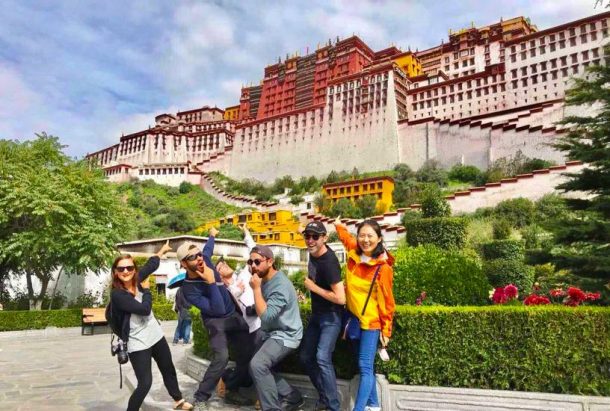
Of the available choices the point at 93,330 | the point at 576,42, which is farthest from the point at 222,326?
the point at 576,42

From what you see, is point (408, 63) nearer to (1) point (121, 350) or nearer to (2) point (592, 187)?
(2) point (592, 187)

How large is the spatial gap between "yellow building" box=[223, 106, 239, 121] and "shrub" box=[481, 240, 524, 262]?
79.5 meters

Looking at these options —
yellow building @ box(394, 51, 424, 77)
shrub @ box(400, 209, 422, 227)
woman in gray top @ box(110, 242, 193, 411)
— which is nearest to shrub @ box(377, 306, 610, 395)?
woman in gray top @ box(110, 242, 193, 411)

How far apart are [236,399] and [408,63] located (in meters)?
72.8

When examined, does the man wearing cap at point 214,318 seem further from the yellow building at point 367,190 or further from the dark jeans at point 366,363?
the yellow building at point 367,190

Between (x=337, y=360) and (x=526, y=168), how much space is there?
43.0 meters

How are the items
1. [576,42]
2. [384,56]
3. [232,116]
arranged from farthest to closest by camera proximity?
1. [232,116]
2. [384,56]
3. [576,42]

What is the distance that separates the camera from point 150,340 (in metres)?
4.57

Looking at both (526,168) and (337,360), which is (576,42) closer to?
(526,168)

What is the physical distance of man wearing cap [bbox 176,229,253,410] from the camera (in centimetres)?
482

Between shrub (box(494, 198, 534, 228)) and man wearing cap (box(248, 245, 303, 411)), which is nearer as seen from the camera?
man wearing cap (box(248, 245, 303, 411))

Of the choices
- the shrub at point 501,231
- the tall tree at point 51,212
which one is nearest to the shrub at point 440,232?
the tall tree at point 51,212

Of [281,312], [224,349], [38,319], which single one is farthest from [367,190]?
[281,312]

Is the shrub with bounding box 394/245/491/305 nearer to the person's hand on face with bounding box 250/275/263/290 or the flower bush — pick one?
the flower bush
